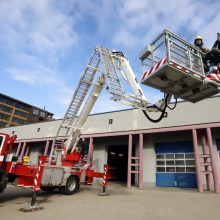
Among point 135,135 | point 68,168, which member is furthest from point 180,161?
point 68,168

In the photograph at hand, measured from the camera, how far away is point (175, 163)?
1586 centimetres

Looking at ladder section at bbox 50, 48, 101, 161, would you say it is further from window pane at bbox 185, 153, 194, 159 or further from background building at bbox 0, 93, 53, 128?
background building at bbox 0, 93, 53, 128

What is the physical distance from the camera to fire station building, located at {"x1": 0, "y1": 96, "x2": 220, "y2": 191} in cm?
1390

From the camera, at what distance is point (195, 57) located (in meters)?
6.19

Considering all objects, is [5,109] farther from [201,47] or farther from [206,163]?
[201,47]

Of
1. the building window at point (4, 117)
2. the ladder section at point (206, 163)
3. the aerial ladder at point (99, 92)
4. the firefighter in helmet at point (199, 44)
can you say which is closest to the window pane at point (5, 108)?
the building window at point (4, 117)

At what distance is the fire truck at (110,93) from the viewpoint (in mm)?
5672

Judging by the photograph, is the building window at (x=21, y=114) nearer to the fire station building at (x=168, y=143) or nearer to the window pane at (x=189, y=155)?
the fire station building at (x=168, y=143)

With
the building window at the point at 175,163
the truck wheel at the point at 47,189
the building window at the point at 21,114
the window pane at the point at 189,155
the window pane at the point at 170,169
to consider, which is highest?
the building window at the point at 21,114

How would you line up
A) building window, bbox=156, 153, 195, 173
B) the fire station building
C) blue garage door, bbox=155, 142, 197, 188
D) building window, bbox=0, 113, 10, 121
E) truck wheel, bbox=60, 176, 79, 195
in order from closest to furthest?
truck wheel, bbox=60, 176, 79, 195 < the fire station building < blue garage door, bbox=155, 142, 197, 188 < building window, bbox=156, 153, 195, 173 < building window, bbox=0, 113, 10, 121

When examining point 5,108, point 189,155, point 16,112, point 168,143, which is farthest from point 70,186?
point 16,112

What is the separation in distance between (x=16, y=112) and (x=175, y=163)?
79021 mm

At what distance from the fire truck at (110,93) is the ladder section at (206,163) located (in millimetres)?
5217

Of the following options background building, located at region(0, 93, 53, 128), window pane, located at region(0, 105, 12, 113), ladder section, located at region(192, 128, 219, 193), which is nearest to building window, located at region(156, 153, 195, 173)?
ladder section, located at region(192, 128, 219, 193)
